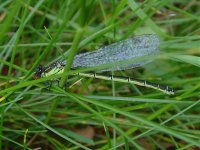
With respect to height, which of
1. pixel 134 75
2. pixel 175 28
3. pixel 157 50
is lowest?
pixel 134 75

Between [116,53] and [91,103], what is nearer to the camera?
[91,103]

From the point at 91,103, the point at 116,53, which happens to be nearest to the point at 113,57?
the point at 116,53

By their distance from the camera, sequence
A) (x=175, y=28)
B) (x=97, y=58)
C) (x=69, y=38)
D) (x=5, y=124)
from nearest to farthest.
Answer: (x=97, y=58), (x=5, y=124), (x=69, y=38), (x=175, y=28)

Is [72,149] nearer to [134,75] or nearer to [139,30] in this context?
[134,75]

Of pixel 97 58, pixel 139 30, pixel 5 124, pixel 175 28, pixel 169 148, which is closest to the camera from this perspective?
pixel 97 58

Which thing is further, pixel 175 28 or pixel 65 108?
pixel 175 28

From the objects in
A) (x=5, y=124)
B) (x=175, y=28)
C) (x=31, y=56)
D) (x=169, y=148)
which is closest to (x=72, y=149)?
(x=5, y=124)

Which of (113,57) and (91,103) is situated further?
(113,57)

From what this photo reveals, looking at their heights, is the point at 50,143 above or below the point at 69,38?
below

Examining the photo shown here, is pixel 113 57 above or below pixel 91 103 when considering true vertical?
above

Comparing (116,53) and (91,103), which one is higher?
(116,53)

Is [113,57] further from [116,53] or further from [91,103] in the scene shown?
[91,103]
